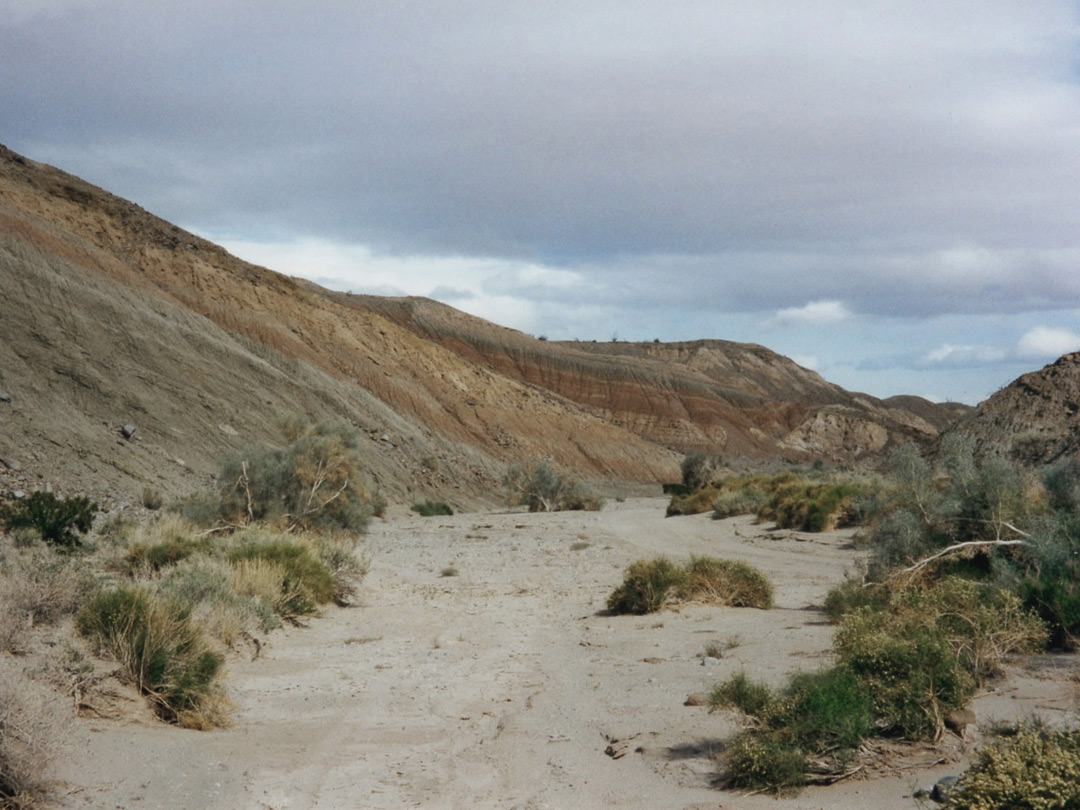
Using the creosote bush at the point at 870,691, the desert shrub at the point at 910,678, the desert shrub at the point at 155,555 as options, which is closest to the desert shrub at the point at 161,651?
the creosote bush at the point at 870,691

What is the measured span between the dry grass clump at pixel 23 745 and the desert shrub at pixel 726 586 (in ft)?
31.8

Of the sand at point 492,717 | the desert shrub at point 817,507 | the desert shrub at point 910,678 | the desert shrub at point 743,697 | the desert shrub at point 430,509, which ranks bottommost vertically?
the desert shrub at point 430,509

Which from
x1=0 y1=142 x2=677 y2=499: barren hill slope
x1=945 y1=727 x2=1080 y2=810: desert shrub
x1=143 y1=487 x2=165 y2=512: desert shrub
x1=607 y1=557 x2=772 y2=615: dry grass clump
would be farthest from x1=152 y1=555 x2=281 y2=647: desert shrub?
x1=143 y1=487 x2=165 y2=512: desert shrub

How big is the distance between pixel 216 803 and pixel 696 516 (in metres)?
29.1

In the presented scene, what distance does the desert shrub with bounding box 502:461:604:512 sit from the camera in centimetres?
4100

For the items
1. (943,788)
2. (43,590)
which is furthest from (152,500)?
(943,788)

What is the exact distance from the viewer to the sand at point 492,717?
6543 millimetres

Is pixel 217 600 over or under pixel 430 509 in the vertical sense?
over

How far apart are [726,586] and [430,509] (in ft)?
95.6

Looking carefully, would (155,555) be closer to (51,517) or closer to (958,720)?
(51,517)

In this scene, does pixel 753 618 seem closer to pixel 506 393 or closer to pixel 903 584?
pixel 903 584

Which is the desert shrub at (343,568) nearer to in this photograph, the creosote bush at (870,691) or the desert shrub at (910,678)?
the creosote bush at (870,691)

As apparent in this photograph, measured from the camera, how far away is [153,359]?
40156 millimetres

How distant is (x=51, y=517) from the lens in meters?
17.3
